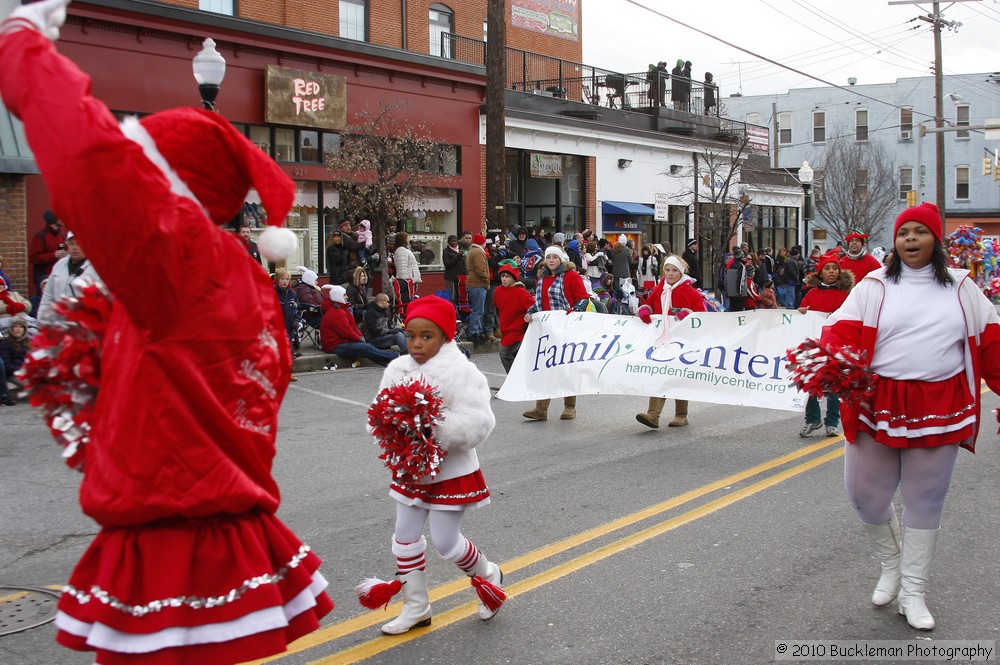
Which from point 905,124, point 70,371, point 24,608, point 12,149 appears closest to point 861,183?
point 905,124

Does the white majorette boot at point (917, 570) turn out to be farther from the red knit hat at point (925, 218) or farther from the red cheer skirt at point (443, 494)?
the red cheer skirt at point (443, 494)

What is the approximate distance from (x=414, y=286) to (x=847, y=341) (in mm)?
15215

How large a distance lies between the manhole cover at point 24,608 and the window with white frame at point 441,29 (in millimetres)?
21688

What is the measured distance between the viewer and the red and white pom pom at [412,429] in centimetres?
450

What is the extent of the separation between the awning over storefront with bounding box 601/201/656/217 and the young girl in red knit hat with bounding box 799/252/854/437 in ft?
68.8

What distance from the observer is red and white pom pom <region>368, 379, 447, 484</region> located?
14.8 ft

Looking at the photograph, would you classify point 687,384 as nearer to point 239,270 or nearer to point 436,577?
point 436,577

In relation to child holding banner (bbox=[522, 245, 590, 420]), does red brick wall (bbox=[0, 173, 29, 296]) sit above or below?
above

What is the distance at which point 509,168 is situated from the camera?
27.5m

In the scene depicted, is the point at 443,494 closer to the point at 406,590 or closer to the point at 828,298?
the point at 406,590

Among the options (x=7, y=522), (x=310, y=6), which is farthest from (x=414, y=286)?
(x=7, y=522)

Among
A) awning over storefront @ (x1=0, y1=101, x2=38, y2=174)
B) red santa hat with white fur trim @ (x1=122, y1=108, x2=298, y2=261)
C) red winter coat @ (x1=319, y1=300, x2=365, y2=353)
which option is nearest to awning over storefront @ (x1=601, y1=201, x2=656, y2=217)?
red winter coat @ (x1=319, y1=300, x2=365, y2=353)

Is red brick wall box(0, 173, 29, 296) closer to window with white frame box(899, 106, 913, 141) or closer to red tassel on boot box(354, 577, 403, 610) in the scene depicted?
red tassel on boot box(354, 577, 403, 610)

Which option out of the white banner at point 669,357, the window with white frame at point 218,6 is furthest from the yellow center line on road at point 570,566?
the window with white frame at point 218,6
